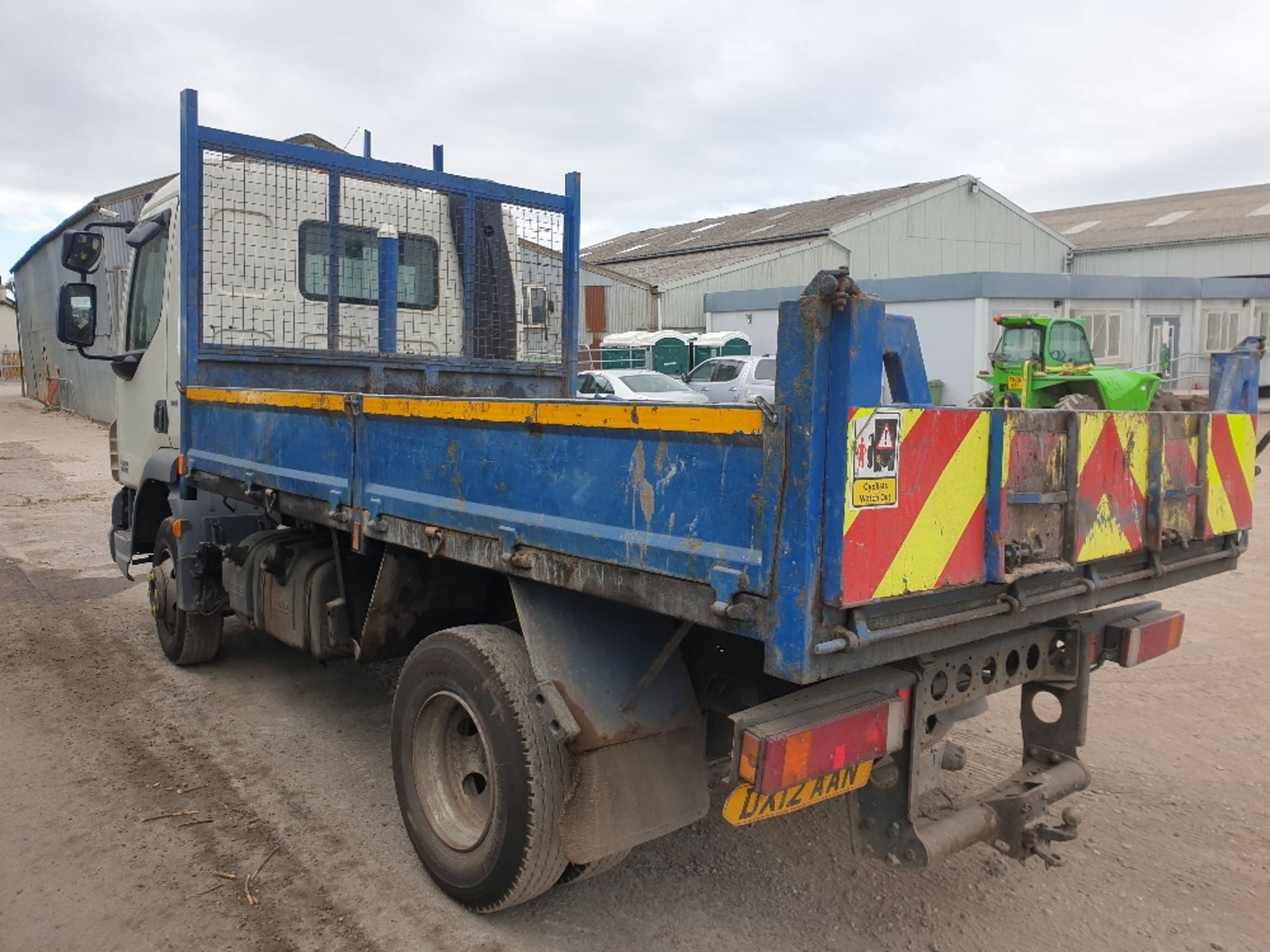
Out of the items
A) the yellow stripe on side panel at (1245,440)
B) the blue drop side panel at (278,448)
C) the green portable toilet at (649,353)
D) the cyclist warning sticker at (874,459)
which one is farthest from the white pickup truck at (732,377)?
the cyclist warning sticker at (874,459)

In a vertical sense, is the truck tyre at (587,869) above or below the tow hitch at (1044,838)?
below

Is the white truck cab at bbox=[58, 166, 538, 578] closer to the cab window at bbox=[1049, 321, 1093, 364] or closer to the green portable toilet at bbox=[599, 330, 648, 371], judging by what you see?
the cab window at bbox=[1049, 321, 1093, 364]

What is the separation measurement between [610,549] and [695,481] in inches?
14.1

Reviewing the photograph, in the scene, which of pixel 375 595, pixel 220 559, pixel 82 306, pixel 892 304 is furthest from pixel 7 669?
pixel 892 304

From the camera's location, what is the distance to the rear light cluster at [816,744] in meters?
2.49

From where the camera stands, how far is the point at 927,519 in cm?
249

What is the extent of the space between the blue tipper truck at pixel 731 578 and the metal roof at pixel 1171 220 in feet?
123

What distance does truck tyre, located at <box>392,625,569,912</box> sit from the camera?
3039mm

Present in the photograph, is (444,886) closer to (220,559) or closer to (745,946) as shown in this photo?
(745,946)

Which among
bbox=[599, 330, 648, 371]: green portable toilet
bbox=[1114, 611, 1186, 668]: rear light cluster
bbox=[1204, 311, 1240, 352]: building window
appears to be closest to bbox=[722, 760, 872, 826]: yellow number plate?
bbox=[1114, 611, 1186, 668]: rear light cluster

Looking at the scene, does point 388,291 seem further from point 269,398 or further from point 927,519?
point 927,519

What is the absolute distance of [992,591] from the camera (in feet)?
8.98

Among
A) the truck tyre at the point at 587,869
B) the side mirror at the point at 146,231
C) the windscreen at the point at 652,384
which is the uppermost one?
the side mirror at the point at 146,231

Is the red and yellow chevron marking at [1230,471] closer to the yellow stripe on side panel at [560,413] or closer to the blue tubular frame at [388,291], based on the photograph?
the yellow stripe on side panel at [560,413]
